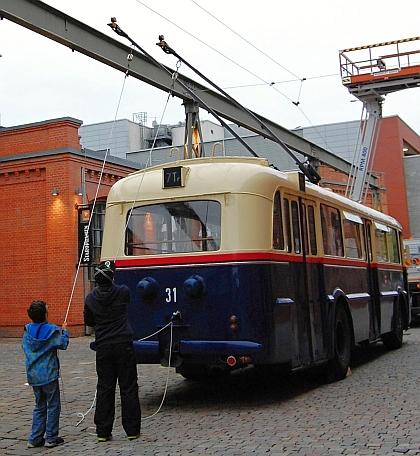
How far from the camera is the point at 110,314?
24.5 feet

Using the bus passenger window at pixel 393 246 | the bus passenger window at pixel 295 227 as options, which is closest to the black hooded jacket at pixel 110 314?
the bus passenger window at pixel 295 227

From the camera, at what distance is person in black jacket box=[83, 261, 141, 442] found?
7297mm

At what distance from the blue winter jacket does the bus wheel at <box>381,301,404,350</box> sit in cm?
946

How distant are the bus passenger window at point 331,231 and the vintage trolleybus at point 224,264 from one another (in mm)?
154

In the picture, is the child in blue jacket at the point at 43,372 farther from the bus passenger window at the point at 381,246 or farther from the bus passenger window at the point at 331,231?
the bus passenger window at the point at 381,246

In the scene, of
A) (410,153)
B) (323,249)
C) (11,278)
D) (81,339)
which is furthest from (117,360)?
(410,153)

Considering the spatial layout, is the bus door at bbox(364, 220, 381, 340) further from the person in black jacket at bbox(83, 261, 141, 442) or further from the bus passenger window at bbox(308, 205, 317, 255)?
the person in black jacket at bbox(83, 261, 141, 442)

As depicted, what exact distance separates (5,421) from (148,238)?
2.93 meters

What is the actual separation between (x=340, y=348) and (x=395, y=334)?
15.1 feet

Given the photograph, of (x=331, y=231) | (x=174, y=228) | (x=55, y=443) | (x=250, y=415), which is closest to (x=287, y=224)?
→ (x=174, y=228)

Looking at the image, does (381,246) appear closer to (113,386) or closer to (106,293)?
(106,293)

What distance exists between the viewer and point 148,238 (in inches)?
372

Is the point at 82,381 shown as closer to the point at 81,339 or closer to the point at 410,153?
the point at 81,339

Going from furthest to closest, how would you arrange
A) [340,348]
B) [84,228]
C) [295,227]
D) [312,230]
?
[84,228] < [340,348] < [312,230] < [295,227]
